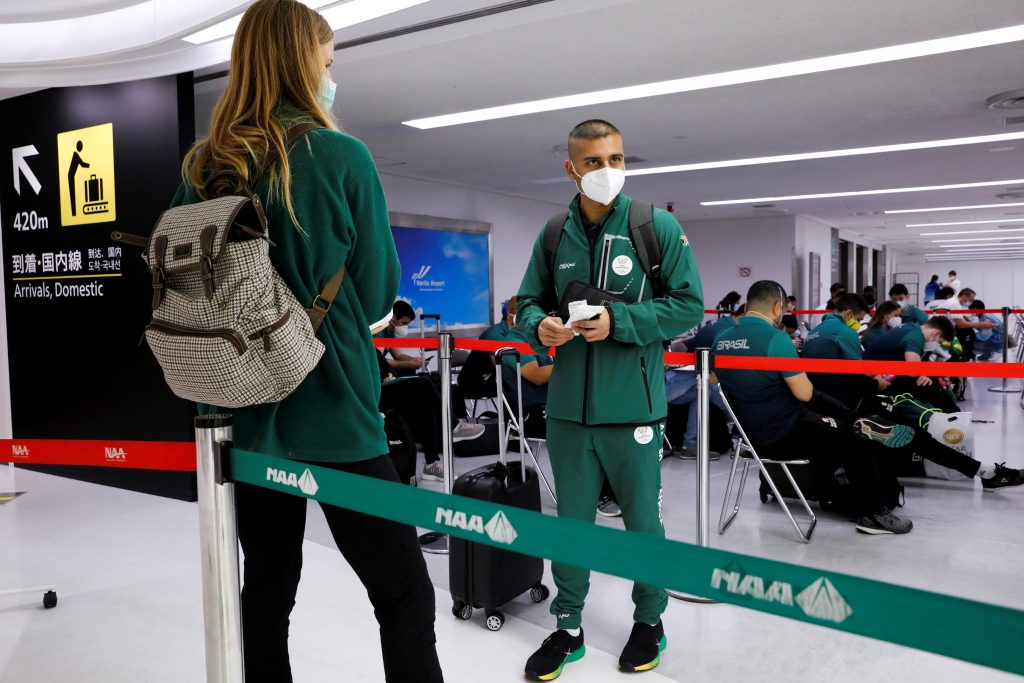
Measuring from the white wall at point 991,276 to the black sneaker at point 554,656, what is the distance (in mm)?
31777

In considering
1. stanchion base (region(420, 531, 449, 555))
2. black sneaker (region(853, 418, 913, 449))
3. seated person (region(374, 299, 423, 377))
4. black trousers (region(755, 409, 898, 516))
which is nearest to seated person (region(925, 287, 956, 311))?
seated person (region(374, 299, 423, 377))

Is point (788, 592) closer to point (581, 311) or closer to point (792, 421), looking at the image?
point (581, 311)

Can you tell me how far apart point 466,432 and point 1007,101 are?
16.1ft

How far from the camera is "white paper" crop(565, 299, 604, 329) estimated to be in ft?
7.06

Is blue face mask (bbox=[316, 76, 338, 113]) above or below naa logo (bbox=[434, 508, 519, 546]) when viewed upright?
above

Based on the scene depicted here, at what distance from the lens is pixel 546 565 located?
11.3ft

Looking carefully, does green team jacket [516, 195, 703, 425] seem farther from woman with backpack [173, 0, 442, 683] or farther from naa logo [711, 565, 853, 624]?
naa logo [711, 565, 853, 624]

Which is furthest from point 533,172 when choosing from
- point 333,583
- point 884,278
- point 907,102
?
point 884,278

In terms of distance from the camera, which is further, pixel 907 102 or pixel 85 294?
pixel 907 102

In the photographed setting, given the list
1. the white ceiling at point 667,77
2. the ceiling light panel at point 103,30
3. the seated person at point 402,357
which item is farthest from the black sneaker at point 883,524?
the ceiling light panel at point 103,30

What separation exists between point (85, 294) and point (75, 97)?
1.26m

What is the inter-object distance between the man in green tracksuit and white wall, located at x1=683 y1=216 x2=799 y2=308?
42.5ft

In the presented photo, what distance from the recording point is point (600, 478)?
2.43m

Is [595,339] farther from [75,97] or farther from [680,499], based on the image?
[75,97]
